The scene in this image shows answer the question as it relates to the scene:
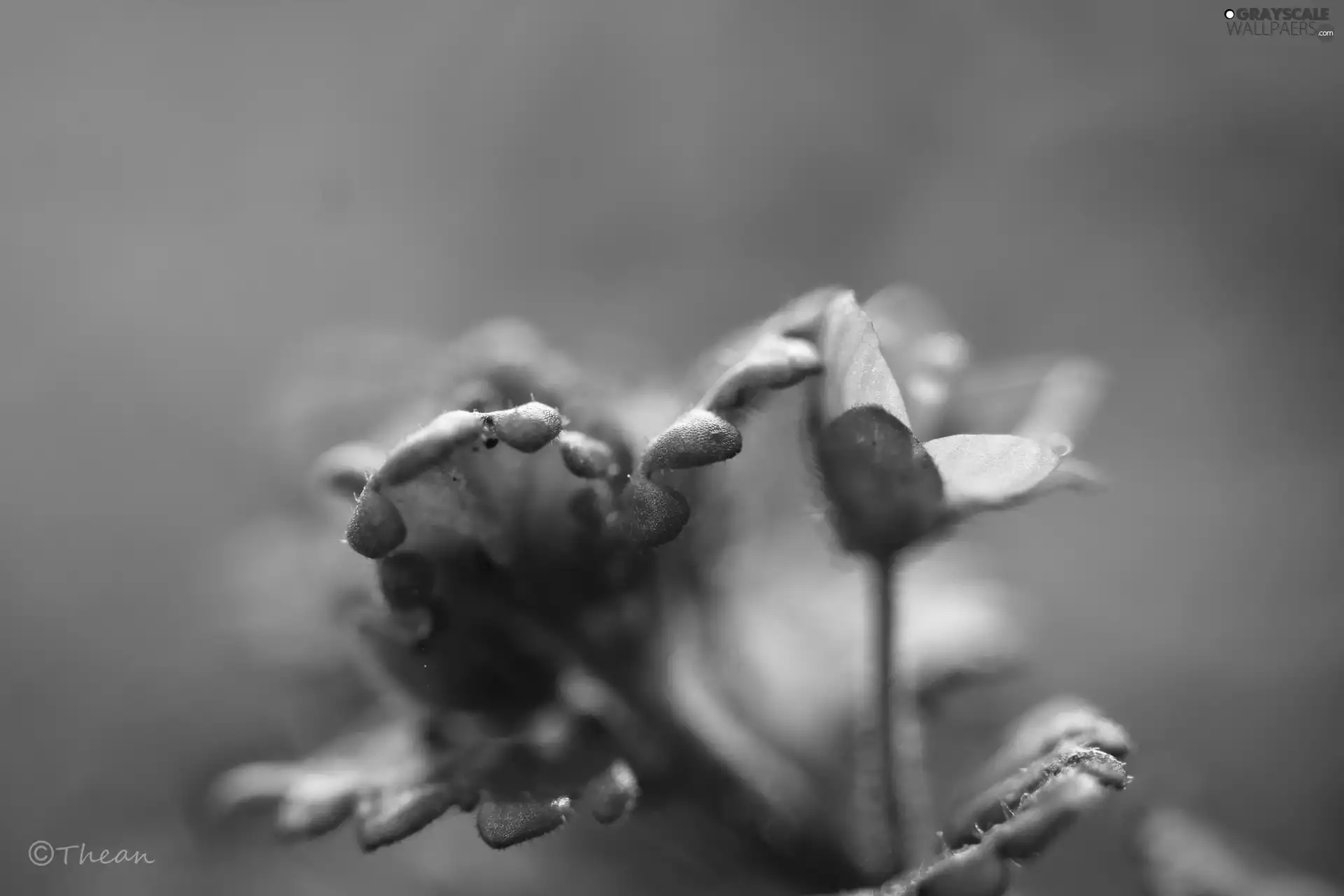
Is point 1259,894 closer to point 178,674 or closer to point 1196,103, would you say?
point 178,674

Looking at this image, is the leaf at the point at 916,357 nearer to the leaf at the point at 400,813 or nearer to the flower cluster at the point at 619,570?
the flower cluster at the point at 619,570

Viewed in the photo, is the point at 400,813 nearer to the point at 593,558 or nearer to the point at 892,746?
the point at 593,558

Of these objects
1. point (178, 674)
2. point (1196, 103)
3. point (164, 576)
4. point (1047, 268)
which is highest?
point (1196, 103)

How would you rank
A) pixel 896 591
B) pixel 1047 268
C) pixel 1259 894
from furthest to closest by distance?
pixel 1047 268 → pixel 1259 894 → pixel 896 591

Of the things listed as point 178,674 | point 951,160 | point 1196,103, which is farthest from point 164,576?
point 1196,103

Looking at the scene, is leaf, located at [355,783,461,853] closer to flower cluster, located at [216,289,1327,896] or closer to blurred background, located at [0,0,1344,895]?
flower cluster, located at [216,289,1327,896]

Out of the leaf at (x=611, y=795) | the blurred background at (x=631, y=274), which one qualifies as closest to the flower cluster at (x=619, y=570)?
the leaf at (x=611, y=795)

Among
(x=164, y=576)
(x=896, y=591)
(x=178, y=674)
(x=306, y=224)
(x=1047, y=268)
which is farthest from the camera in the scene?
(x=306, y=224)
